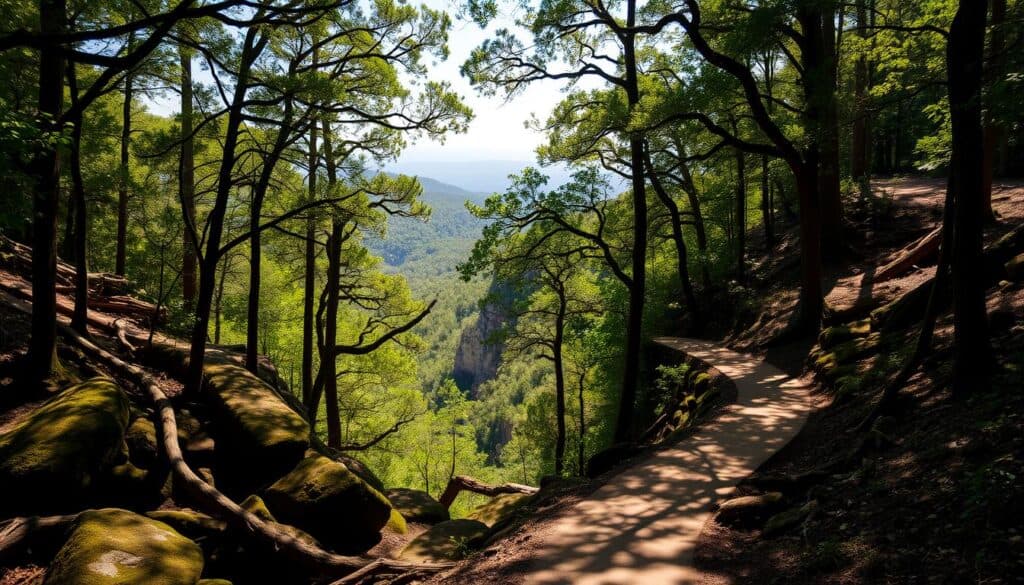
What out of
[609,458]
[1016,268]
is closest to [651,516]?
[609,458]

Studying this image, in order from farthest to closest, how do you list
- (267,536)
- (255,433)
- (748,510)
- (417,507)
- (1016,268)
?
1. (417,507)
2. (255,433)
3. (1016,268)
4. (267,536)
5. (748,510)

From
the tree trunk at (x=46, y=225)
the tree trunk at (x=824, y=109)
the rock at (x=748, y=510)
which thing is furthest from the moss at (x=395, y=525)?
the tree trunk at (x=824, y=109)

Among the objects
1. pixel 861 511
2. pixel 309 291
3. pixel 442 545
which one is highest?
pixel 309 291

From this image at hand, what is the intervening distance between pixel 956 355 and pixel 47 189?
12213mm

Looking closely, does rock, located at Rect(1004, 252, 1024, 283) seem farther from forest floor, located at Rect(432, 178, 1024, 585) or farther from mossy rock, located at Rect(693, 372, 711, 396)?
mossy rock, located at Rect(693, 372, 711, 396)

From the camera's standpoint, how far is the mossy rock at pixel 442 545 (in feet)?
21.3

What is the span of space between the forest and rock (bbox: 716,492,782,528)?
27 mm

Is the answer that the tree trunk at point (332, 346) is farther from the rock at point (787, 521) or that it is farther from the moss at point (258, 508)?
the rock at point (787, 521)

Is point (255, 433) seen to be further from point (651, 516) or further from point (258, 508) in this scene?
point (651, 516)

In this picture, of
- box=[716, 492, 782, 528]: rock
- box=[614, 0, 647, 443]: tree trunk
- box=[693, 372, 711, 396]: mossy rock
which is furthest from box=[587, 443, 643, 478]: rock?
box=[693, 372, 711, 396]: mossy rock

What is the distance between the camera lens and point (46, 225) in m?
7.61

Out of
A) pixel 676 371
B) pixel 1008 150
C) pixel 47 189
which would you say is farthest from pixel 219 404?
pixel 1008 150

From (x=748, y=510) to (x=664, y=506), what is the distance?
3.02ft

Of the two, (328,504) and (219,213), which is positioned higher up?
(219,213)
